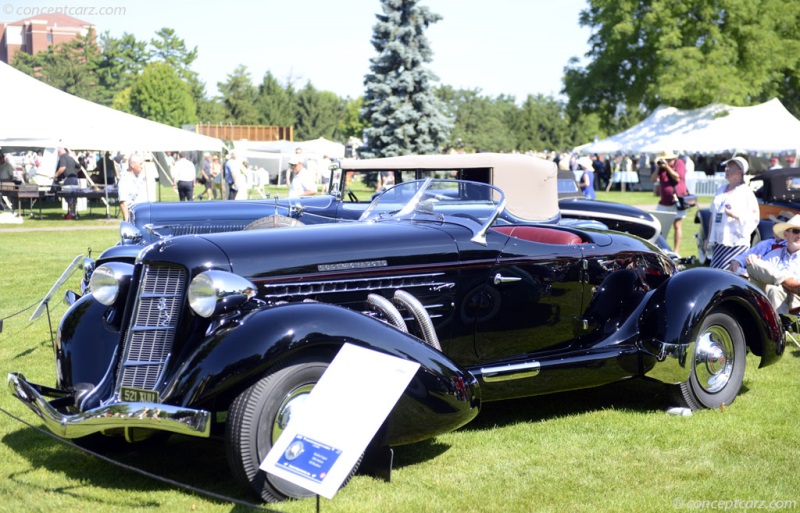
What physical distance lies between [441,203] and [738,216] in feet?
15.0

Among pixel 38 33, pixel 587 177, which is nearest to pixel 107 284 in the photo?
pixel 587 177

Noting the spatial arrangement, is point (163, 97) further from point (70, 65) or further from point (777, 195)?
point (777, 195)

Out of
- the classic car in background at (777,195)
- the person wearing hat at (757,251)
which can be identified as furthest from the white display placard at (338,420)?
the classic car in background at (777,195)

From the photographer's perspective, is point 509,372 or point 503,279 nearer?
point 509,372

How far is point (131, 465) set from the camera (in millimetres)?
4961

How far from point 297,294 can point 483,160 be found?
525 centimetres

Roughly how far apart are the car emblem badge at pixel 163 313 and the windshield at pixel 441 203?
6.07 feet

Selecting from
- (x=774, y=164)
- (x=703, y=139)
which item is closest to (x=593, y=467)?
(x=774, y=164)

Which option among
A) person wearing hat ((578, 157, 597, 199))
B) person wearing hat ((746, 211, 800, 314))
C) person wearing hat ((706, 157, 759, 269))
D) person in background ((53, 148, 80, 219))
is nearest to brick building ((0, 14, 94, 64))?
person in background ((53, 148, 80, 219))

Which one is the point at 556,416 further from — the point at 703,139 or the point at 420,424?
the point at 703,139

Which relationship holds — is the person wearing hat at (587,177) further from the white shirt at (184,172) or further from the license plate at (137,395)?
the license plate at (137,395)

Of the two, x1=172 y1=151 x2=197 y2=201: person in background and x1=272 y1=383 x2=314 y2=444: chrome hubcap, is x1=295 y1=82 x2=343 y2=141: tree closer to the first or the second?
x1=172 y1=151 x2=197 y2=201: person in background

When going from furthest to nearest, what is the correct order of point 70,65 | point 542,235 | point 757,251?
point 70,65 → point 757,251 → point 542,235

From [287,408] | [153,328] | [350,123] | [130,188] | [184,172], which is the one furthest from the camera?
[350,123]
